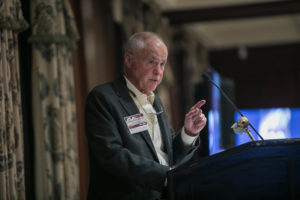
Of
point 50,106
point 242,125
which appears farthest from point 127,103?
point 50,106

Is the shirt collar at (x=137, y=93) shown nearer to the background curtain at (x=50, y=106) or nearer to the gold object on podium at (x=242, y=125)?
the gold object on podium at (x=242, y=125)

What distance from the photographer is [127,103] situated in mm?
1902

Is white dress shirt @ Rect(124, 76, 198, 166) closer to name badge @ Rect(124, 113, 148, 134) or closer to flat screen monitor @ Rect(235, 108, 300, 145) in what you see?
name badge @ Rect(124, 113, 148, 134)

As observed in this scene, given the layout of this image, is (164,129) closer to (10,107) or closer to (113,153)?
(113,153)

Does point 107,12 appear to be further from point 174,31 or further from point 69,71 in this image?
point 174,31

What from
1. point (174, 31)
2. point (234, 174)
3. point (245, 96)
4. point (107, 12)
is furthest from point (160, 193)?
point (245, 96)

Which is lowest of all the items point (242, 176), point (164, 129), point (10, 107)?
point (242, 176)

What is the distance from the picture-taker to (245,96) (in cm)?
989

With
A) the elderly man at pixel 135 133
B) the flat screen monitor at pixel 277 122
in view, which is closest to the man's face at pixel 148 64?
the elderly man at pixel 135 133

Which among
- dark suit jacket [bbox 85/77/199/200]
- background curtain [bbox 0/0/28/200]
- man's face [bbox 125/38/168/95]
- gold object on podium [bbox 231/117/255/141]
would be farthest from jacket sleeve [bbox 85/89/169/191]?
background curtain [bbox 0/0/28/200]

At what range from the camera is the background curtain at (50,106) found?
2.88 meters

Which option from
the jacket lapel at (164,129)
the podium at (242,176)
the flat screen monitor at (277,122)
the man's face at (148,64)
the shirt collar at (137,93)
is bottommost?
the flat screen monitor at (277,122)

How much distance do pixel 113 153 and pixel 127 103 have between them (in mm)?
278

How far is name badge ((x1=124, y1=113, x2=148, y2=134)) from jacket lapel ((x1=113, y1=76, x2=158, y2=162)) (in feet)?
0.07
